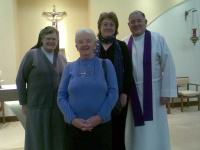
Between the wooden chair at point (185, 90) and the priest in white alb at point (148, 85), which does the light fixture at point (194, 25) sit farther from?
the priest in white alb at point (148, 85)

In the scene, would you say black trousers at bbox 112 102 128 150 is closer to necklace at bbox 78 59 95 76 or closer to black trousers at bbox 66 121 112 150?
black trousers at bbox 66 121 112 150

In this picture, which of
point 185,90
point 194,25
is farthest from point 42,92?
point 194,25

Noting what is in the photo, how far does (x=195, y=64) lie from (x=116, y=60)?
435cm

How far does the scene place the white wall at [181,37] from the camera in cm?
530

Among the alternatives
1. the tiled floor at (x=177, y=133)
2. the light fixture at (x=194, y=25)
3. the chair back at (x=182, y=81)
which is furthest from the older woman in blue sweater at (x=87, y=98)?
the light fixture at (x=194, y=25)

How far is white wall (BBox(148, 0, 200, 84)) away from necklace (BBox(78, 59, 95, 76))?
3.93 meters

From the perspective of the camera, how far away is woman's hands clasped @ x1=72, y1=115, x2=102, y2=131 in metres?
1.45

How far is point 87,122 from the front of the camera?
57.3 inches

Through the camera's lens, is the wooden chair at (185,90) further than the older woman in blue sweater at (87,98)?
Yes

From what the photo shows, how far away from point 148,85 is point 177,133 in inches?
79.5

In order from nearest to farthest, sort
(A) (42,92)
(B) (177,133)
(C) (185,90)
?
1. (A) (42,92)
2. (B) (177,133)
3. (C) (185,90)

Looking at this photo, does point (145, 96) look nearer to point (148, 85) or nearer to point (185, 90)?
point (148, 85)

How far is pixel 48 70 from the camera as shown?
6.38ft

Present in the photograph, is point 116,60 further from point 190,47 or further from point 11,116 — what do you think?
point 190,47
